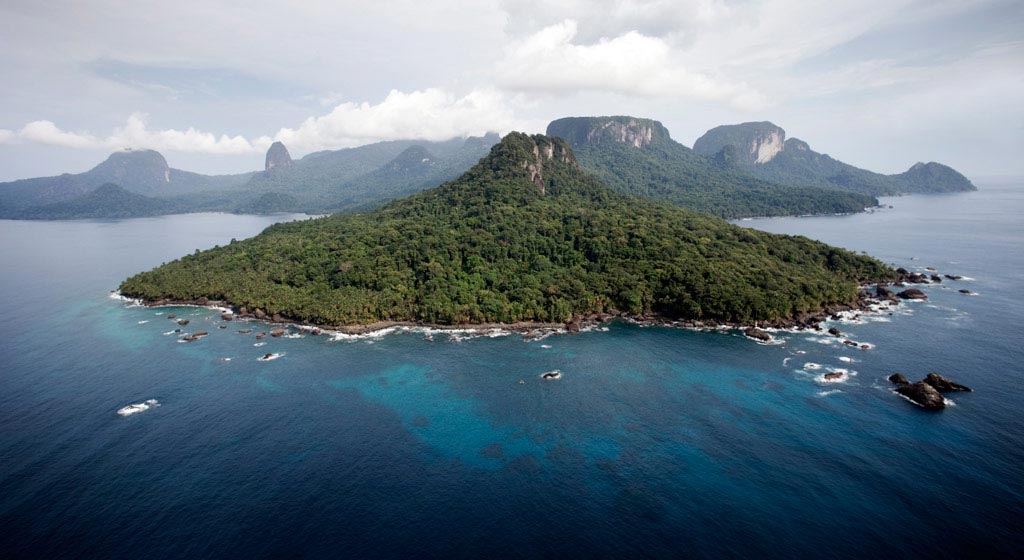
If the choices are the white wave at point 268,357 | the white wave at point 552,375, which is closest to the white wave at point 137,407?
the white wave at point 268,357

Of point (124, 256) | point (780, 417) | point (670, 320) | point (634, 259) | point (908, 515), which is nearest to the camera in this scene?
point (908, 515)

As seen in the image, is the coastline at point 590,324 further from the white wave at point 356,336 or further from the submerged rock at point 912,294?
the submerged rock at point 912,294

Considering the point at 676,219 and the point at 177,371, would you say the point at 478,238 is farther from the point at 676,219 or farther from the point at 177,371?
the point at 177,371

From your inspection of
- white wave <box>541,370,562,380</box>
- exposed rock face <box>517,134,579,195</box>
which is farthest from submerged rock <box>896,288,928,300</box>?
exposed rock face <box>517,134,579,195</box>

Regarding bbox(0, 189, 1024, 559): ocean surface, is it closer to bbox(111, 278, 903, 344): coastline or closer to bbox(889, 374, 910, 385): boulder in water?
bbox(889, 374, 910, 385): boulder in water

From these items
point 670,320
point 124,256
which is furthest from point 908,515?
point 124,256

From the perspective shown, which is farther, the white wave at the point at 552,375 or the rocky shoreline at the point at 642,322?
the rocky shoreline at the point at 642,322

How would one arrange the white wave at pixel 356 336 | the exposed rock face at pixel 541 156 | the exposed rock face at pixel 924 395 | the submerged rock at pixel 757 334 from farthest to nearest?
the exposed rock face at pixel 541 156 → the white wave at pixel 356 336 → the submerged rock at pixel 757 334 → the exposed rock face at pixel 924 395
